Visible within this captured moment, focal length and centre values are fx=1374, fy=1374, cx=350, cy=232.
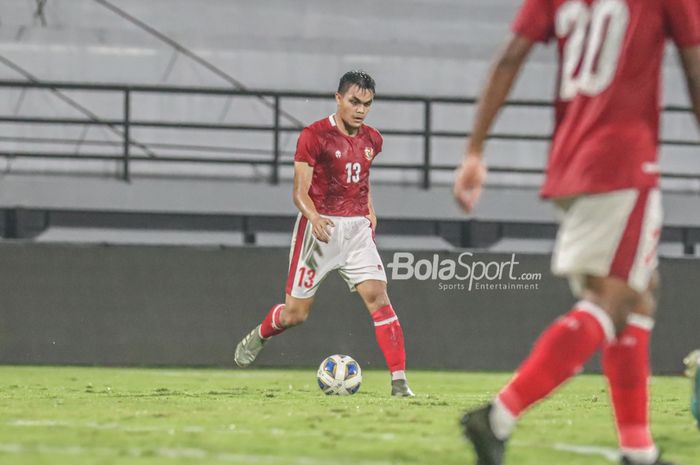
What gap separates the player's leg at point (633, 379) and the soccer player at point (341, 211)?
4.43 metres

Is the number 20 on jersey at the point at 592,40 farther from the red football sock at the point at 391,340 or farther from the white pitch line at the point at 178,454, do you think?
the red football sock at the point at 391,340

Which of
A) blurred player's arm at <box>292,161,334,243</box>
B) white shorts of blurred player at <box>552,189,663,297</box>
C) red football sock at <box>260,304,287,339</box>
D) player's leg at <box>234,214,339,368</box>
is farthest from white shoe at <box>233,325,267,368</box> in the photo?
white shorts of blurred player at <box>552,189,663,297</box>

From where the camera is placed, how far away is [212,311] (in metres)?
13.2

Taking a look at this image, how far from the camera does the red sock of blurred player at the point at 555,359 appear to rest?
14.5 feet

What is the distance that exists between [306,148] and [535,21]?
4.93 m

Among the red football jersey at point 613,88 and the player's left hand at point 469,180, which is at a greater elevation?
the red football jersey at point 613,88

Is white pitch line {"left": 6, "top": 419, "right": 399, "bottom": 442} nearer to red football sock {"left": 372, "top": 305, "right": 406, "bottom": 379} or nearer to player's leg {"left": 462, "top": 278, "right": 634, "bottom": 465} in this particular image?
player's leg {"left": 462, "top": 278, "right": 634, "bottom": 465}

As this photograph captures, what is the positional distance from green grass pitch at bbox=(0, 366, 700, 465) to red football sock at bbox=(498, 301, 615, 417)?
57 cm

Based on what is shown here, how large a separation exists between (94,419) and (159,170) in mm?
11185

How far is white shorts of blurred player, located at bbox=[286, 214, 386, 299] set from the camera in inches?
373

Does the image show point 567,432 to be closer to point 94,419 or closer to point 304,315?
point 94,419

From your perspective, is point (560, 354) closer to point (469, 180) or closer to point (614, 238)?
point (614, 238)

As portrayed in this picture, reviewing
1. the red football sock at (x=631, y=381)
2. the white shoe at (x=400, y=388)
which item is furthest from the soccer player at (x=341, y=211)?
the red football sock at (x=631, y=381)

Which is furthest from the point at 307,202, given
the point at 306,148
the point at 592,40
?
the point at 592,40
